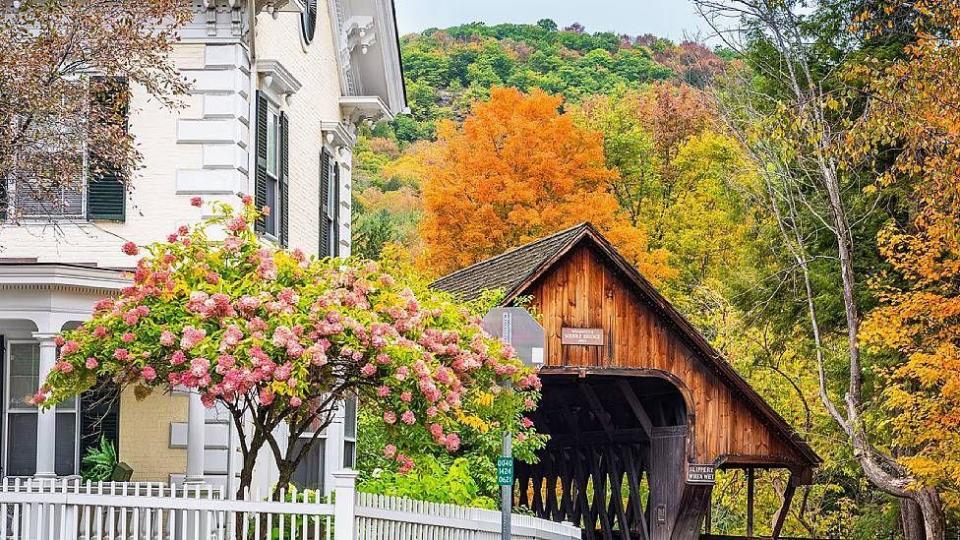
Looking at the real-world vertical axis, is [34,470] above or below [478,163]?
below

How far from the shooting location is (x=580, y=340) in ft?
84.2

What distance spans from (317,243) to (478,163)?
21893mm

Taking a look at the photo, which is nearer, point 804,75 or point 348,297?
point 348,297

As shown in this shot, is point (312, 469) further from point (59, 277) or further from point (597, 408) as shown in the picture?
point (59, 277)

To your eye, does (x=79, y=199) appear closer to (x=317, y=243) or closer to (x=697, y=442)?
(x=317, y=243)

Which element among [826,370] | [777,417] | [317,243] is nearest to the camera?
[317,243]

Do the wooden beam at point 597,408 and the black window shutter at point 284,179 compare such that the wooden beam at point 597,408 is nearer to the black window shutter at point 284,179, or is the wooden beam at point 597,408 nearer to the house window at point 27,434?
the black window shutter at point 284,179

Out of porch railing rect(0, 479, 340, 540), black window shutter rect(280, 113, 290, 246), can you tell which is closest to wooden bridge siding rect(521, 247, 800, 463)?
black window shutter rect(280, 113, 290, 246)

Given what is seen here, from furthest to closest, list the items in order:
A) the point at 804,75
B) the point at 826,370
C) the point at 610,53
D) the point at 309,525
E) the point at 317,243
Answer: the point at 610,53, the point at 826,370, the point at 804,75, the point at 317,243, the point at 309,525

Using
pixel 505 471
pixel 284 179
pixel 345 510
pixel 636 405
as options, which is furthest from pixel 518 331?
pixel 636 405

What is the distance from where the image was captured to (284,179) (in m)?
21.7

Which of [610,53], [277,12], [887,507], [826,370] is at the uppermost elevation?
[610,53]

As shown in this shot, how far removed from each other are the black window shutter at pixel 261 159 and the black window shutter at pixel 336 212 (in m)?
4.87

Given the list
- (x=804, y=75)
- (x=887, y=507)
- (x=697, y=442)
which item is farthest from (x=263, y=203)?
(x=887, y=507)
